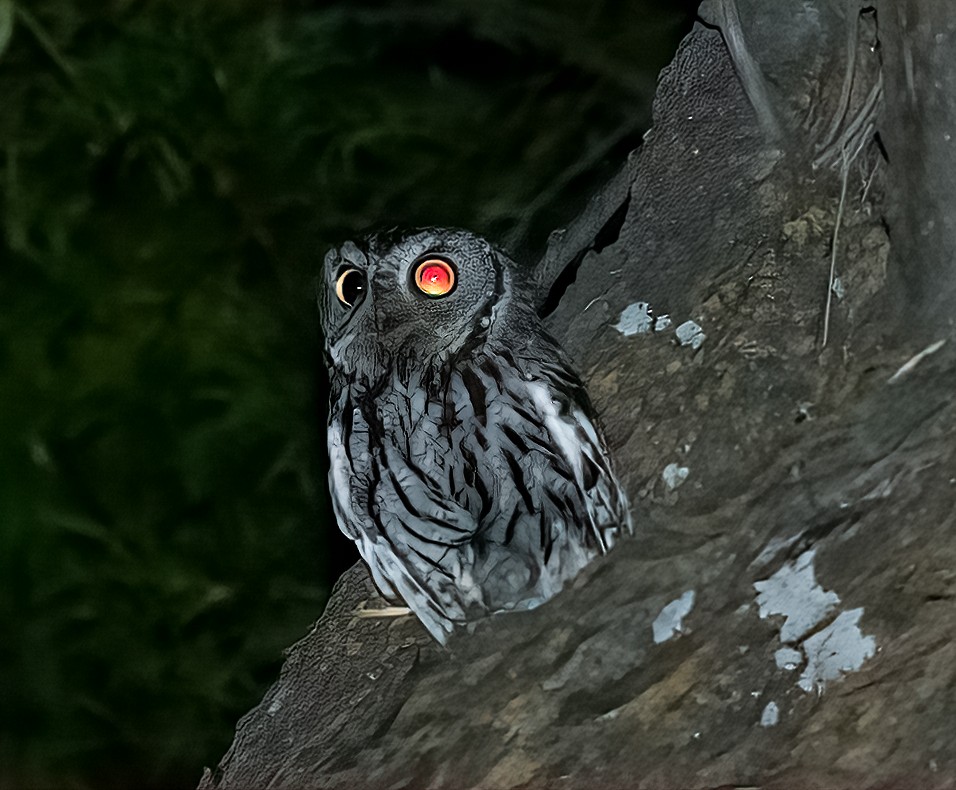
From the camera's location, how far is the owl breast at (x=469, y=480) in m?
0.69

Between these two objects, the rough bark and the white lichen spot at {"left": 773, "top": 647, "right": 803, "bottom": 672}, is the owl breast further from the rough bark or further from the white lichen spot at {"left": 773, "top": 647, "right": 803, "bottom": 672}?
the white lichen spot at {"left": 773, "top": 647, "right": 803, "bottom": 672}

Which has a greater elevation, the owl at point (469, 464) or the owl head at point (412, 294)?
the owl head at point (412, 294)

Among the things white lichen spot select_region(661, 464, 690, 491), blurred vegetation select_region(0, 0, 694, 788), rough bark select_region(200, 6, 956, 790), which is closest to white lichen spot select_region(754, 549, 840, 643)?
rough bark select_region(200, 6, 956, 790)

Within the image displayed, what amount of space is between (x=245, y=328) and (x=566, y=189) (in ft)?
0.97

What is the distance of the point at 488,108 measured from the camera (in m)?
0.71

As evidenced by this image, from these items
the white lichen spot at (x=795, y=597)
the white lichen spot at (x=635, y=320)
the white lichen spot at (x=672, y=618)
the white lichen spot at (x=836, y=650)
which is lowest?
the white lichen spot at (x=836, y=650)

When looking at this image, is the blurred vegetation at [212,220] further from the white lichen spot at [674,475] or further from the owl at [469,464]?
the white lichen spot at [674,475]

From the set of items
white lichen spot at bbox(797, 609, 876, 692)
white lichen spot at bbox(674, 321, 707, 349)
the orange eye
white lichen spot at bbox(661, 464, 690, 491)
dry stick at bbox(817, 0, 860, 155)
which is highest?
the orange eye

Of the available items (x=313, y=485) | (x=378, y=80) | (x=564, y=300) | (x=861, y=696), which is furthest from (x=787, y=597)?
(x=378, y=80)

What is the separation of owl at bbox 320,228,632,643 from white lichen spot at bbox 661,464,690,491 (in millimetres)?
44

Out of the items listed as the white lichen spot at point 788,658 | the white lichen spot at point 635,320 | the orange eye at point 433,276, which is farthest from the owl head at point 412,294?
the white lichen spot at point 788,658

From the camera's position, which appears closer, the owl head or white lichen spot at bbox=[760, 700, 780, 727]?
the owl head

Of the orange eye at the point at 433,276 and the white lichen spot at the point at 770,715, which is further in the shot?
the white lichen spot at the point at 770,715

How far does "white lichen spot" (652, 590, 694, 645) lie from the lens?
0.73 metres
